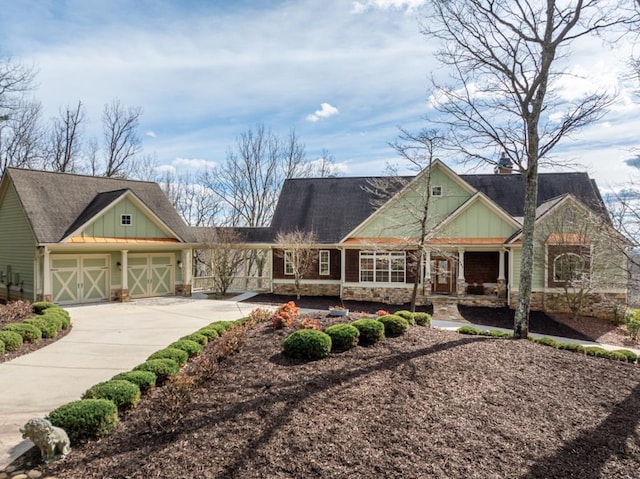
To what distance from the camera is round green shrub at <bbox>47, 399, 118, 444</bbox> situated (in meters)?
4.70

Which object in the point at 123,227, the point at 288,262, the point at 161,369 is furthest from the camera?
the point at 288,262

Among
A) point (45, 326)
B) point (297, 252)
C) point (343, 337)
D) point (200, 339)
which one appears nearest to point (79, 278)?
point (45, 326)

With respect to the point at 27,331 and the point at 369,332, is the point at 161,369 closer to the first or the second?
the point at 369,332

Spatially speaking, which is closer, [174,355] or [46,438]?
[46,438]

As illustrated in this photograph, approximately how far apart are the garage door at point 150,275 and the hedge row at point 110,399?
12851 millimetres

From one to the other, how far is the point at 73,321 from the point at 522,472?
13652mm

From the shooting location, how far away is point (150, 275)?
19328mm

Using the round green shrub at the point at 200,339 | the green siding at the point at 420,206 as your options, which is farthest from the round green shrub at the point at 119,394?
the green siding at the point at 420,206

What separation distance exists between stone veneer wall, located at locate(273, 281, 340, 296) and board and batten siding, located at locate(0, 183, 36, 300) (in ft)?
35.5

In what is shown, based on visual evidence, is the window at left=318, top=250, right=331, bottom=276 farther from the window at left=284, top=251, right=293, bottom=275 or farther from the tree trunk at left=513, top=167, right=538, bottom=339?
the tree trunk at left=513, top=167, right=538, bottom=339

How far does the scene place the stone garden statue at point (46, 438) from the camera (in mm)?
4301

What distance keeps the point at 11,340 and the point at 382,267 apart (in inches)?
560

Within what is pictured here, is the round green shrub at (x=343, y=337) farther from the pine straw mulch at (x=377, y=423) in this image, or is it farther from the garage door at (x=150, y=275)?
the garage door at (x=150, y=275)

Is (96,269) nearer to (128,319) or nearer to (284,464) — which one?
(128,319)
